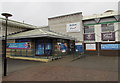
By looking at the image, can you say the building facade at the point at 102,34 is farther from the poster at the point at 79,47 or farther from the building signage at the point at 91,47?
the poster at the point at 79,47

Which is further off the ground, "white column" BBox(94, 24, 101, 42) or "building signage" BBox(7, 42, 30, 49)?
"white column" BBox(94, 24, 101, 42)

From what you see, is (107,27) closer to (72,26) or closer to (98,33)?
(98,33)

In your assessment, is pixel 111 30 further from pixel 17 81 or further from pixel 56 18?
pixel 17 81

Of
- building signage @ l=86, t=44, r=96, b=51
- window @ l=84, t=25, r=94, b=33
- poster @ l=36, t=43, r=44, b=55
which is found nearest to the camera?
poster @ l=36, t=43, r=44, b=55

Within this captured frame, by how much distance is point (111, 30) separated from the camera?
634 inches

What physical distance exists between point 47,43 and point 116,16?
1272 centimetres

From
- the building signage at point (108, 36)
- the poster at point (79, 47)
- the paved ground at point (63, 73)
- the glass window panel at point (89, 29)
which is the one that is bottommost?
the paved ground at point (63, 73)

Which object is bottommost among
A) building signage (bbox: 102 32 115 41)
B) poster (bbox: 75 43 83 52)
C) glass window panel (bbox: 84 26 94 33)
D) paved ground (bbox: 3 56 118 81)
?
paved ground (bbox: 3 56 118 81)

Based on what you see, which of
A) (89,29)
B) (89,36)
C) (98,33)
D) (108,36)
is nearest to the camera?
(108,36)

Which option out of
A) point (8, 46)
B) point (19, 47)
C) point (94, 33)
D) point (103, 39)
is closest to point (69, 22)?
point (94, 33)

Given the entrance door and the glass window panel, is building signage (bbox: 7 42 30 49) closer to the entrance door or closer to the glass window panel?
the entrance door

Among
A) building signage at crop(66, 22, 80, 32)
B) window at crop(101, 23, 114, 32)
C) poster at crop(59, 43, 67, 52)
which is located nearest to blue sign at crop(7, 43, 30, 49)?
poster at crop(59, 43, 67, 52)

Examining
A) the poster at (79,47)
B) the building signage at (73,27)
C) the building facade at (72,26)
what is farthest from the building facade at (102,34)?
the building signage at (73,27)

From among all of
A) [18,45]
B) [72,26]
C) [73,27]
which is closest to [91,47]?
[73,27]
